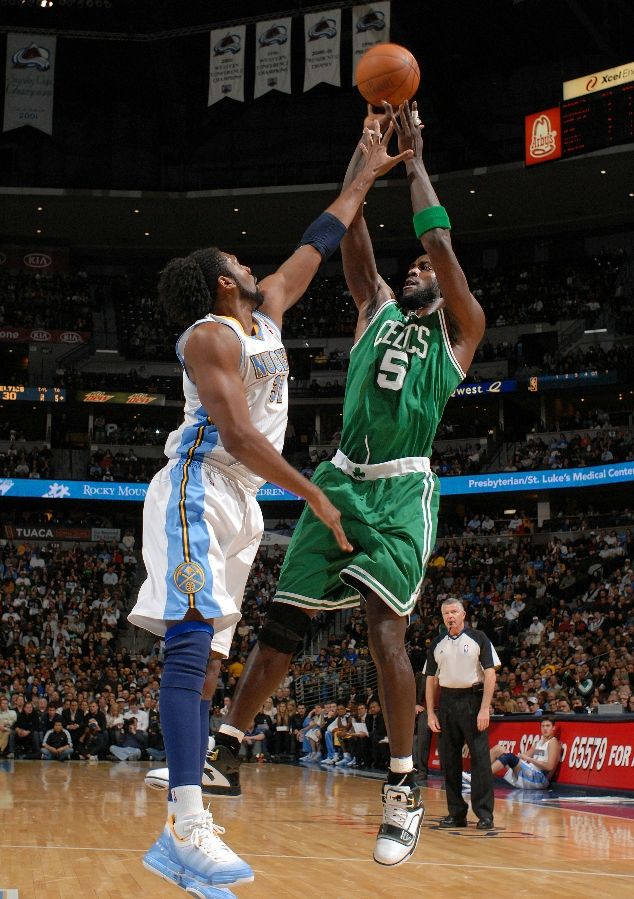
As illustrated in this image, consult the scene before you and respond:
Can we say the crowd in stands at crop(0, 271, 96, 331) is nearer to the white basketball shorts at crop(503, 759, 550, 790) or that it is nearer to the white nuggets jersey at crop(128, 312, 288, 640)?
the white basketball shorts at crop(503, 759, 550, 790)

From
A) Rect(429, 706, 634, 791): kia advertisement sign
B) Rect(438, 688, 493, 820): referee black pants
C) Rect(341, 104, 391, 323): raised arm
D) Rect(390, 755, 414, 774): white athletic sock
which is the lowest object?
Rect(429, 706, 634, 791): kia advertisement sign

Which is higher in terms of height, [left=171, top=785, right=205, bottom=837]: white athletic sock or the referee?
[left=171, top=785, right=205, bottom=837]: white athletic sock

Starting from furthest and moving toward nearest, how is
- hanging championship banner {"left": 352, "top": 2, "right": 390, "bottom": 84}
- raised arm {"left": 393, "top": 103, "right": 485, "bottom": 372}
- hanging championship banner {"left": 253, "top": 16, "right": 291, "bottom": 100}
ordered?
1. hanging championship banner {"left": 253, "top": 16, "right": 291, "bottom": 100}
2. hanging championship banner {"left": 352, "top": 2, "right": 390, "bottom": 84}
3. raised arm {"left": 393, "top": 103, "right": 485, "bottom": 372}

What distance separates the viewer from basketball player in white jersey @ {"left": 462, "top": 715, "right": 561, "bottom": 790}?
14008mm

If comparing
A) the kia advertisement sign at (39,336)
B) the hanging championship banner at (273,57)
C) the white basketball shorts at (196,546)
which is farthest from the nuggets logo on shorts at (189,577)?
the kia advertisement sign at (39,336)

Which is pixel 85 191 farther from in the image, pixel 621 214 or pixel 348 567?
pixel 348 567

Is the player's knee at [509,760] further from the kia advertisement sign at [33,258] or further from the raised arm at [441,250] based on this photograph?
the kia advertisement sign at [33,258]

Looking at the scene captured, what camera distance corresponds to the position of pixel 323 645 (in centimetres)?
2891

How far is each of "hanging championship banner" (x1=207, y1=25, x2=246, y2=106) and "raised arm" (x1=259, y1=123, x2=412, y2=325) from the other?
950 inches

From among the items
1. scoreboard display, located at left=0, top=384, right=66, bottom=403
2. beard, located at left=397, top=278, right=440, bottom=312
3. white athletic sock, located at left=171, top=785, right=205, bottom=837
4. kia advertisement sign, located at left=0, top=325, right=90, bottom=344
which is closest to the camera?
white athletic sock, located at left=171, top=785, right=205, bottom=837

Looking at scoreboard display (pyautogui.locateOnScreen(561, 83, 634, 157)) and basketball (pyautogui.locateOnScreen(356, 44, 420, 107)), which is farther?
scoreboard display (pyautogui.locateOnScreen(561, 83, 634, 157))

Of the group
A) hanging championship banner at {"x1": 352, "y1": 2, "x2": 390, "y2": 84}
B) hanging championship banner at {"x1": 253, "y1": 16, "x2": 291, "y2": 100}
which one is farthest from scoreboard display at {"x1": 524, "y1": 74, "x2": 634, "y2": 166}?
hanging championship banner at {"x1": 253, "y1": 16, "x2": 291, "y2": 100}

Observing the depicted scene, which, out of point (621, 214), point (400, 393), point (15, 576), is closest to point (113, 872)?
point (400, 393)

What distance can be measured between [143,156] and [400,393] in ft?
116
